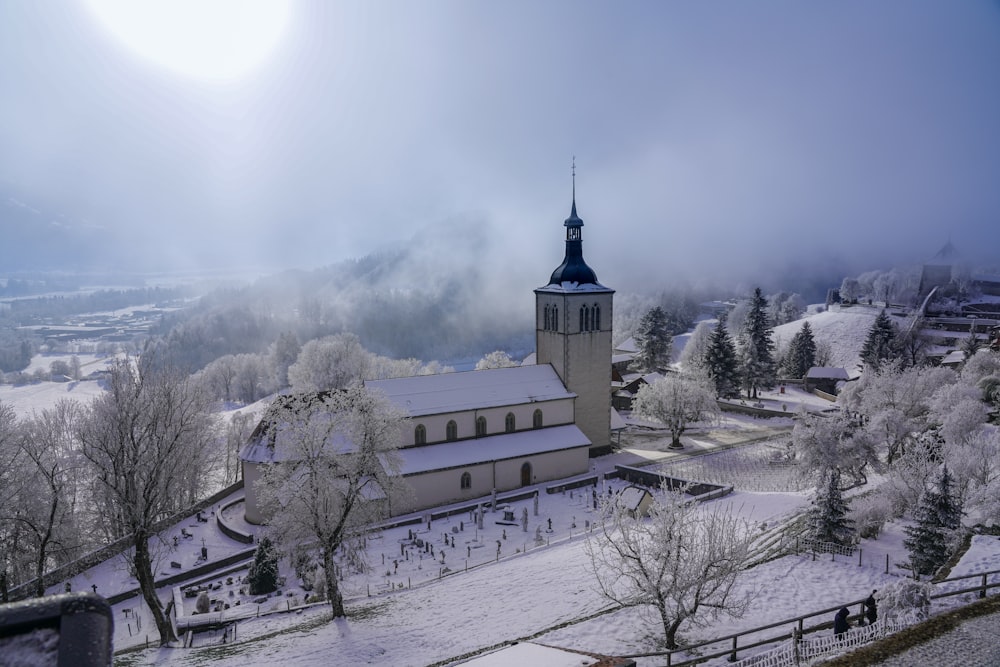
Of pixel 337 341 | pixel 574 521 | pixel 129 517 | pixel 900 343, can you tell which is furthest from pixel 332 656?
pixel 900 343

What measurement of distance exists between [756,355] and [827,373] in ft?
29.2

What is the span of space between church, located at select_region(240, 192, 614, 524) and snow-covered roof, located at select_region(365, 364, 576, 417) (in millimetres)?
65

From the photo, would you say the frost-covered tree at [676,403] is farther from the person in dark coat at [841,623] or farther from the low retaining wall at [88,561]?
the person in dark coat at [841,623]

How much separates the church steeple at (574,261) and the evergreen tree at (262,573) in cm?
2575

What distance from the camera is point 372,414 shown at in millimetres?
22453

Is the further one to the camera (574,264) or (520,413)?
(574,264)

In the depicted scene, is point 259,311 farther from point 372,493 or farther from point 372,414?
point 372,414

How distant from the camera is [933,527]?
2012cm

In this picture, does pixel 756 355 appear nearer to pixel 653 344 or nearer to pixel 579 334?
pixel 653 344

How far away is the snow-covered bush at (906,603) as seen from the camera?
13758mm

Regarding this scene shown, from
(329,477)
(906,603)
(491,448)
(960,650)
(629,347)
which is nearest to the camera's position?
(960,650)

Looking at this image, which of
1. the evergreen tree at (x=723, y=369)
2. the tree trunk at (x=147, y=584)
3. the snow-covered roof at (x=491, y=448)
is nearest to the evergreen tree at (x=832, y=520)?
the snow-covered roof at (x=491, y=448)

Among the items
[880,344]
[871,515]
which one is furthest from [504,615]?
[880,344]

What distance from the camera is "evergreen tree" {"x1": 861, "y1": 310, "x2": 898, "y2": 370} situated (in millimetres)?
69312
